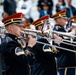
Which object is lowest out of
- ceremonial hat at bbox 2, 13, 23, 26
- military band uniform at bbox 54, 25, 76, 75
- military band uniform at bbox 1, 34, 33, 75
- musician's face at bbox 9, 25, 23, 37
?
military band uniform at bbox 54, 25, 76, 75

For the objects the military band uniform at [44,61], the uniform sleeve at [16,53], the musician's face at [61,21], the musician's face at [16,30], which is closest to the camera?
the uniform sleeve at [16,53]

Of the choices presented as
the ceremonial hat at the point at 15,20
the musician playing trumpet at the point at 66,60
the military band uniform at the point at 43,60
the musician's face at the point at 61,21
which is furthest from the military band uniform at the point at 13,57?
the musician's face at the point at 61,21

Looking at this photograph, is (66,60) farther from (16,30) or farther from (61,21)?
(16,30)

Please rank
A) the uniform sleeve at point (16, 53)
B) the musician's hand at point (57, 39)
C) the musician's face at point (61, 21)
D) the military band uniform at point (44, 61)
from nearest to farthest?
the uniform sleeve at point (16, 53), the military band uniform at point (44, 61), the musician's hand at point (57, 39), the musician's face at point (61, 21)

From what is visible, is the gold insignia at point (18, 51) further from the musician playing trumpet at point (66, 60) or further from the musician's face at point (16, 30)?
the musician playing trumpet at point (66, 60)

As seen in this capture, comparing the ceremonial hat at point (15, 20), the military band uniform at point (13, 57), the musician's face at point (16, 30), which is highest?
the ceremonial hat at point (15, 20)

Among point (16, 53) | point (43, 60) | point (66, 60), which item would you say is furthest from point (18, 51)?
point (66, 60)

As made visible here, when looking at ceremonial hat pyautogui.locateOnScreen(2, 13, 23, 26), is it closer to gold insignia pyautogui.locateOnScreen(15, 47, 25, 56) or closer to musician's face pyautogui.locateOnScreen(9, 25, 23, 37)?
musician's face pyautogui.locateOnScreen(9, 25, 23, 37)

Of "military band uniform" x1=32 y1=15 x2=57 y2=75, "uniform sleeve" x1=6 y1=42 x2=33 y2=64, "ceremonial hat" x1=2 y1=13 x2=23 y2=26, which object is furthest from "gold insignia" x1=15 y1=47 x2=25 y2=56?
"military band uniform" x1=32 y1=15 x2=57 y2=75

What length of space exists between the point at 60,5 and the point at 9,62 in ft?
28.7

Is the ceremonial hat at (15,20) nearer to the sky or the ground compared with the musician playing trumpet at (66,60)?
nearer to the sky

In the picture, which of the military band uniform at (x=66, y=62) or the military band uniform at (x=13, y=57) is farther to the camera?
the military band uniform at (x=66, y=62)

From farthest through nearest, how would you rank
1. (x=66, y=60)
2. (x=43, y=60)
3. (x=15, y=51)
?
(x=66, y=60) → (x=43, y=60) → (x=15, y=51)

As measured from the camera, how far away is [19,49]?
8.39 metres
